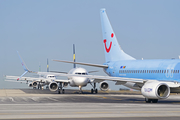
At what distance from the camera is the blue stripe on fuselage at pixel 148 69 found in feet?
77.8

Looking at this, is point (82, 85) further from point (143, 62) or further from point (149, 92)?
point (149, 92)

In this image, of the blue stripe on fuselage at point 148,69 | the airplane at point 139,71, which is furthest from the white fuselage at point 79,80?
the blue stripe on fuselage at point 148,69

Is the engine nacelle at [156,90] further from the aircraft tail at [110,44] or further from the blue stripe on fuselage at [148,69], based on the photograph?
the aircraft tail at [110,44]

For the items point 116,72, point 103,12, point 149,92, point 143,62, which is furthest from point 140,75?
point 103,12

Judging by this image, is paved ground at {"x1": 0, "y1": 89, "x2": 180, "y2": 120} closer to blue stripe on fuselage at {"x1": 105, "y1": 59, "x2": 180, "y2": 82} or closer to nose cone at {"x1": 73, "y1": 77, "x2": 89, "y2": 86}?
blue stripe on fuselage at {"x1": 105, "y1": 59, "x2": 180, "y2": 82}

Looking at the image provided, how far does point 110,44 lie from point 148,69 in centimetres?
714

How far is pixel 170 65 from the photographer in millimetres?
24031

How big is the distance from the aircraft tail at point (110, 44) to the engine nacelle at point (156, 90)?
8.69 m

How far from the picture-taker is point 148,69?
85.8 feet

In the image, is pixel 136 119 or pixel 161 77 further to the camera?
pixel 161 77

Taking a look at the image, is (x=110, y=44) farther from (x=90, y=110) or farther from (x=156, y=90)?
(x=90, y=110)

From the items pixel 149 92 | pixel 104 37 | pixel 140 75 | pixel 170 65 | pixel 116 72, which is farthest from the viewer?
pixel 104 37

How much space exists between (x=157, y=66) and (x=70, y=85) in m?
19.4

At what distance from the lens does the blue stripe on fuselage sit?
934 inches
